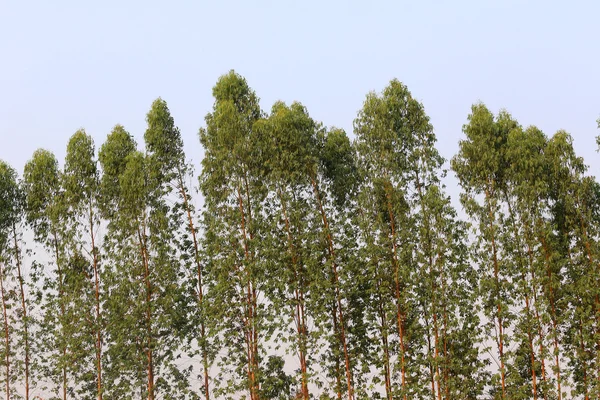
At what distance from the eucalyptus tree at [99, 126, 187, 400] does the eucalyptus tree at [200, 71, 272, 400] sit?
1.73 m

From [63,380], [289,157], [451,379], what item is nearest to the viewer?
[451,379]

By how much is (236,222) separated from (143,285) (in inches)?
163

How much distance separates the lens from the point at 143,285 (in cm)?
2536

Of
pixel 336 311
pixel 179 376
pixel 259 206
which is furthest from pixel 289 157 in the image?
pixel 179 376

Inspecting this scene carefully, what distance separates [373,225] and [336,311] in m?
3.16

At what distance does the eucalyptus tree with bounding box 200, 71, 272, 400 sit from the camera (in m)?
23.6

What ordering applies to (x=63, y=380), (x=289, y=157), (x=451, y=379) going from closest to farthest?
1. (x=451, y=379)
2. (x=289, y=157)
3. (x=63, y=380)

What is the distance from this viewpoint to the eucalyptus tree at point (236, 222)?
77.4ft

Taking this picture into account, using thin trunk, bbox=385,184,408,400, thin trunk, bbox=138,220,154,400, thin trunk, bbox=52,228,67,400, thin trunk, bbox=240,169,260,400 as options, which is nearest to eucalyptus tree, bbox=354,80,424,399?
thin trunk, bbox=385,184,408,400

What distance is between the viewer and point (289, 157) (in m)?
24.6

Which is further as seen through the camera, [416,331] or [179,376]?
[179,376]

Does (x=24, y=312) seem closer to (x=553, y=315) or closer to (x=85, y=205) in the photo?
(x=85, y=205)

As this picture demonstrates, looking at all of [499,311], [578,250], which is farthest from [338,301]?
[578,250]

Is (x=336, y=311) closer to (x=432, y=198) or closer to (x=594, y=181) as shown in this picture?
(x=432, y=198)
